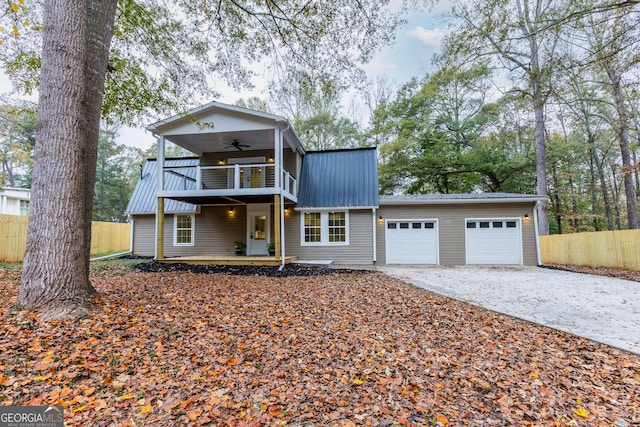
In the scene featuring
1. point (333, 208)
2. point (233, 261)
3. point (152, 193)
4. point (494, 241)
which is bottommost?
point (233, 261)

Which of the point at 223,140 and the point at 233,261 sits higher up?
the point at 223,140

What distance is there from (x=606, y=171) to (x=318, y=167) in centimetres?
1998

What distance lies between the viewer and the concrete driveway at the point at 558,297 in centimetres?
421

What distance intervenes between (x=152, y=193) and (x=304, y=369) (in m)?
12.8

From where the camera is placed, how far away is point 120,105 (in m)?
7.02

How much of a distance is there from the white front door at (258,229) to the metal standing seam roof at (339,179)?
1570mm

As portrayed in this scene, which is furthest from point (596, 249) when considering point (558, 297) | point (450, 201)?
point (558, 297)

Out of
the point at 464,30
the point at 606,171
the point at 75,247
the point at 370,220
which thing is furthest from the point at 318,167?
the point at 606,171

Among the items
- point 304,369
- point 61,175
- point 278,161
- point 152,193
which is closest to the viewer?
point 304,369

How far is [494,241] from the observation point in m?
11.4

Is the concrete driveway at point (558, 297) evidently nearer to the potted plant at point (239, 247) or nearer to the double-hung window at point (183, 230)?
the potted plant at point (239, 247)

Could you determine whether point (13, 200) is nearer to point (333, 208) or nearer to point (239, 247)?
point (239, 247)

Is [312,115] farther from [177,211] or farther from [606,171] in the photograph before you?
[606,171]

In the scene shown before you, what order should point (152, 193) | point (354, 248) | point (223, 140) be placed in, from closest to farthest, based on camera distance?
point (223, 140)
point (354, 248)
point (152, 193)
